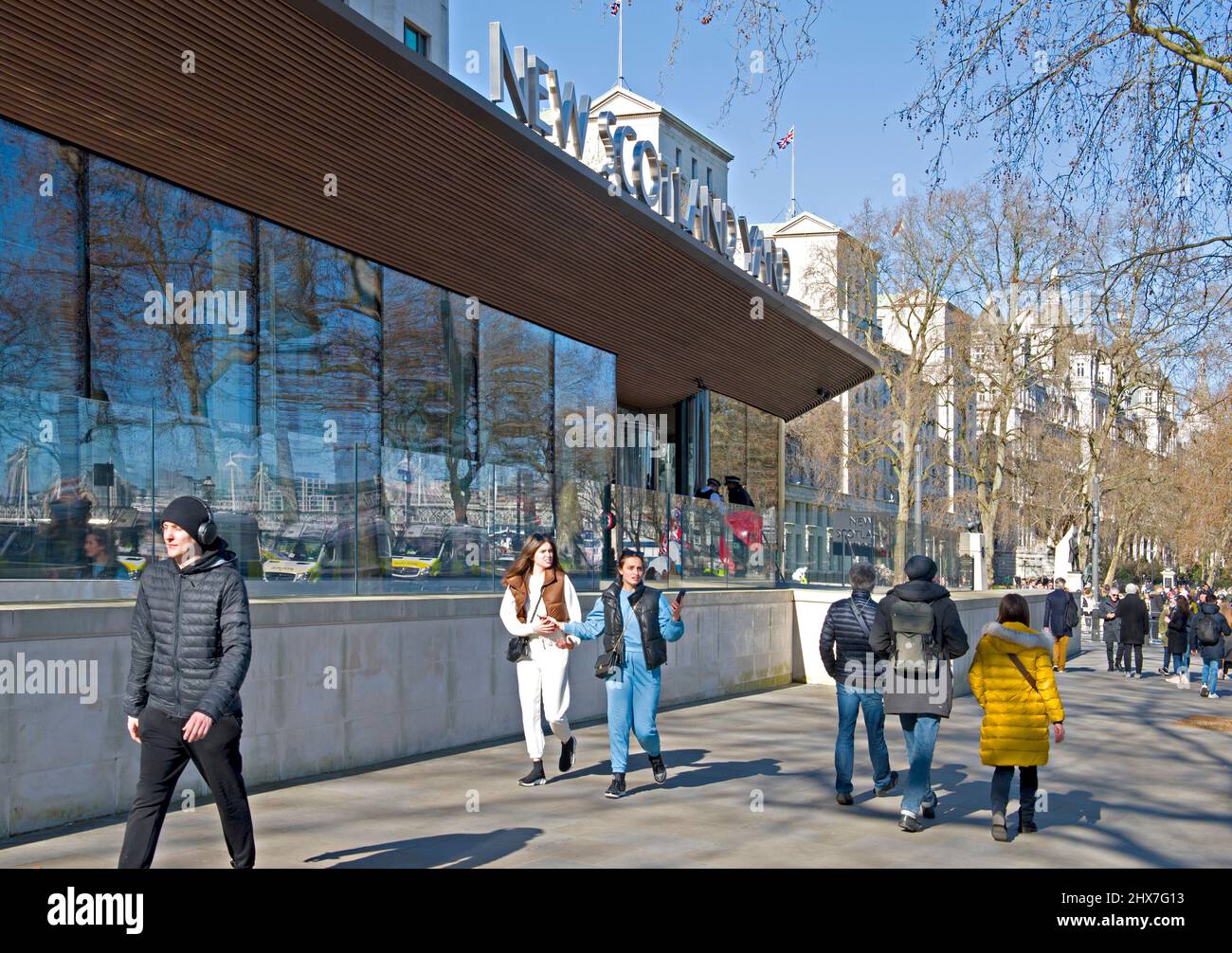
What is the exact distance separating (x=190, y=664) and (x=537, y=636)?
14.3ft

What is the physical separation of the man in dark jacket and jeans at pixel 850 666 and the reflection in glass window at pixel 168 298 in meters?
7.81

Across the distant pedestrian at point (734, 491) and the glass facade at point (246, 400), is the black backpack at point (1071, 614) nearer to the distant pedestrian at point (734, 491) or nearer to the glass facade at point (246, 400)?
the distant pedestrian at point (734, 491)

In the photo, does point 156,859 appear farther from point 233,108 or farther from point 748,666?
point 748,666

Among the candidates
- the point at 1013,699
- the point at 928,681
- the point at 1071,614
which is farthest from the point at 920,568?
the point at 1071,614

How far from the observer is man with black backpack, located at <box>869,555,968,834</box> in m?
8.90

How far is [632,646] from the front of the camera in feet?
32.7

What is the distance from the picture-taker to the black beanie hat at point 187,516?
6.02 metres

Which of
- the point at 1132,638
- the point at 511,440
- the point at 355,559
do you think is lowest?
the point at 1132,638

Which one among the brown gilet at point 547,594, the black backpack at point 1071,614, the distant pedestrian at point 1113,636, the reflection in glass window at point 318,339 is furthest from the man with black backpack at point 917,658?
the distant pedestrian at point 1113,636

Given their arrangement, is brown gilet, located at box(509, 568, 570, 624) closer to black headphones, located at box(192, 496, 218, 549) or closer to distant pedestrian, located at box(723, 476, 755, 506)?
black headphones, located at box(192, 496, 218, 549)

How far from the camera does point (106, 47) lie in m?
11.3

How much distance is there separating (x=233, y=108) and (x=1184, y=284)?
994 cm

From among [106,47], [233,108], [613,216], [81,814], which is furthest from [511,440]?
[81,814]

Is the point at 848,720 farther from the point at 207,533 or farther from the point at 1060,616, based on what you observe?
the point at 1060,616
